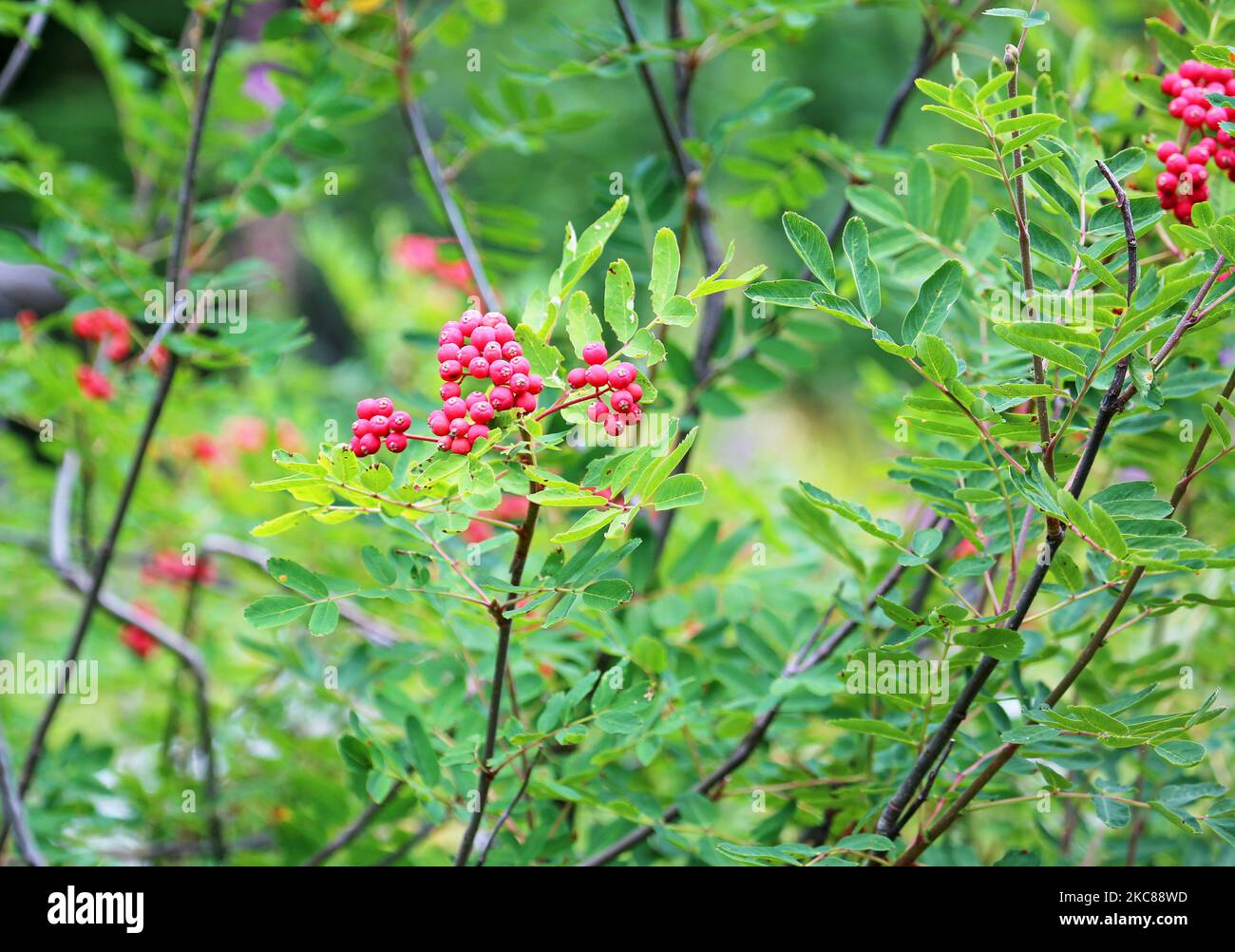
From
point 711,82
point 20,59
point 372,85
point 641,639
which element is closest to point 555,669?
point 641,639

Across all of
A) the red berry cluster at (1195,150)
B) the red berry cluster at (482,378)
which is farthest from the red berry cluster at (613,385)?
the red berry cluster at (1195,150)

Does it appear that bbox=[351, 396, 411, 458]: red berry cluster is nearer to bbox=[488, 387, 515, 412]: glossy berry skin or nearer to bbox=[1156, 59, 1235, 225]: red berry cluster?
bbox=[488, 387, 515, 412]: glossy berry skin

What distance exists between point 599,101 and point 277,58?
3840 mm

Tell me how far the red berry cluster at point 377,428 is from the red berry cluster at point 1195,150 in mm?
573

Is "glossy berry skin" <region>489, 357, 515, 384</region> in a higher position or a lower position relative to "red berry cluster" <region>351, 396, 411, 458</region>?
higher

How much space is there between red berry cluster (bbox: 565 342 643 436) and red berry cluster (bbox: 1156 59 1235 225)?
43 centimetres

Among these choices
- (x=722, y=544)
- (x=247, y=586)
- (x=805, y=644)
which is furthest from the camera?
(x=247, y=586)

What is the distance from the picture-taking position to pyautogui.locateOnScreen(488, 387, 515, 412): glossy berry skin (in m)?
0.66

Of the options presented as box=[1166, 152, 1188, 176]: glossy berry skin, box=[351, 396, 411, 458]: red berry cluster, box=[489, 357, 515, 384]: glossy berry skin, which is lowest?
box=[351, 396, 411, 458]: red berry cluster

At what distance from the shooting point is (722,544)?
A: 1.23 metres

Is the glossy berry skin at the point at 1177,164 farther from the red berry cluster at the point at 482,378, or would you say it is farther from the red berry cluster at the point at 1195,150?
Result: the red berry cluster at the point at 482,378

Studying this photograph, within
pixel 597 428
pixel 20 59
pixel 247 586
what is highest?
pixel 20 59

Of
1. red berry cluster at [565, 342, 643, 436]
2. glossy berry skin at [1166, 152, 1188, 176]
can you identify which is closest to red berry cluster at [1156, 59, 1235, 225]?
glossy berry skin at [1166, 152, 1188, 176]

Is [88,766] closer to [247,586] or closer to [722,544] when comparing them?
[247,586]
